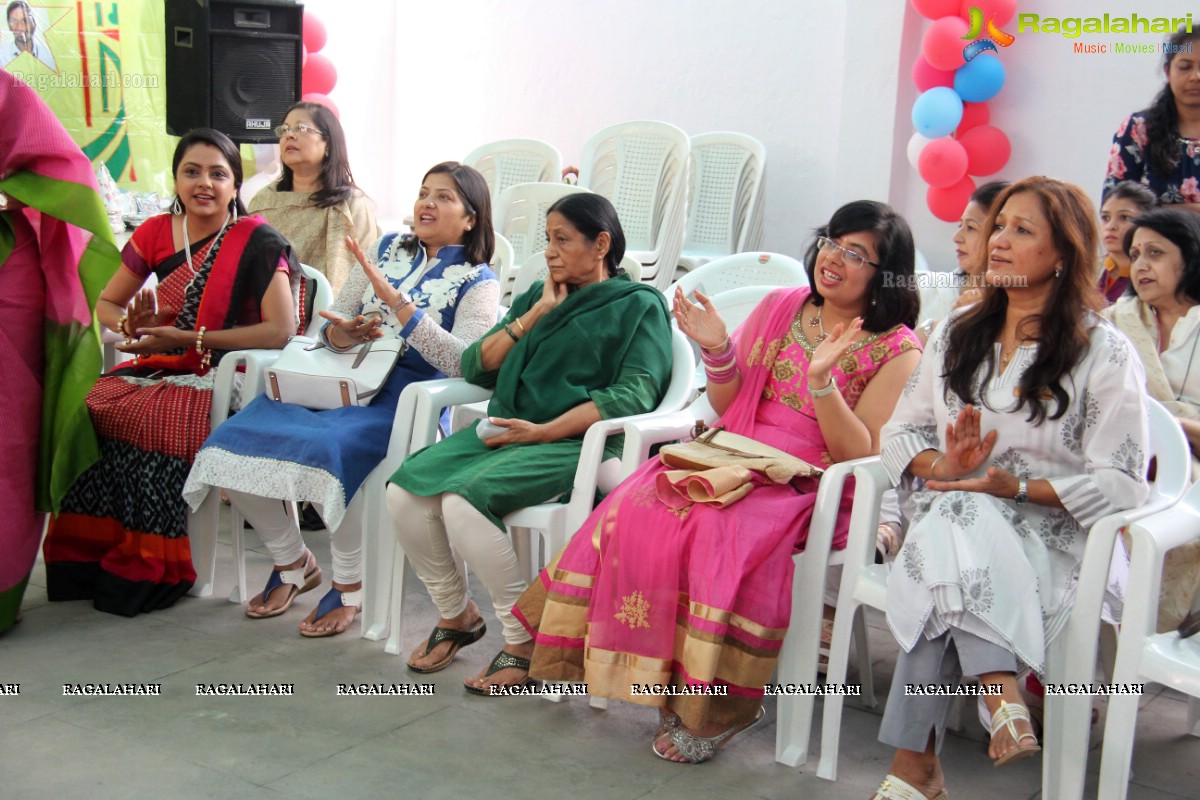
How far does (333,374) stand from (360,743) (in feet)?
3.27

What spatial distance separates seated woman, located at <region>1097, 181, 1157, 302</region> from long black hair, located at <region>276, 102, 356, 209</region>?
2.36m

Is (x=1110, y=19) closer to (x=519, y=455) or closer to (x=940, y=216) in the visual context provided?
(x=940, y=216)

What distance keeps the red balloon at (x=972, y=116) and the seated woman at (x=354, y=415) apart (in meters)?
2.77

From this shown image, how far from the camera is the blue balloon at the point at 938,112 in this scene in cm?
505

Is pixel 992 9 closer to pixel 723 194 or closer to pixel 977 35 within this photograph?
pixel 977 35

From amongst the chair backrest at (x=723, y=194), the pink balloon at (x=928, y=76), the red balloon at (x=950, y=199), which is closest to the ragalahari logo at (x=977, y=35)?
the pink balloon at (x=928, y=76)

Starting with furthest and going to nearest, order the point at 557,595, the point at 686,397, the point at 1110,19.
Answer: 1. the point at 1110,19
2. the point at 686,397
3. the point at 557,595

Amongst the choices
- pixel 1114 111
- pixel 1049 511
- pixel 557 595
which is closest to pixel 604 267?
pixel 557 595

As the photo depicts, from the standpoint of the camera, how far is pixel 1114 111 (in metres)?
5.00

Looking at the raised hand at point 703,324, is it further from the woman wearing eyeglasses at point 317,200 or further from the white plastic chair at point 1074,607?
the woman wearing eyeglasses at point 317,200

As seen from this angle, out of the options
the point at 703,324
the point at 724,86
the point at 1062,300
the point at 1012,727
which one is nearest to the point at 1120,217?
the point at 1062,300

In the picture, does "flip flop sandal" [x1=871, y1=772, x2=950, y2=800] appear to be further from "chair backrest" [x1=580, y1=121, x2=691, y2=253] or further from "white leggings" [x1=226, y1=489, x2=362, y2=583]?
"chair backrest" [x1=580, y1=121, x2=691, y2=253]

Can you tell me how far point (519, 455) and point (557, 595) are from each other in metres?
0.39

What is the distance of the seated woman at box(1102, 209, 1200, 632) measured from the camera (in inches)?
107
